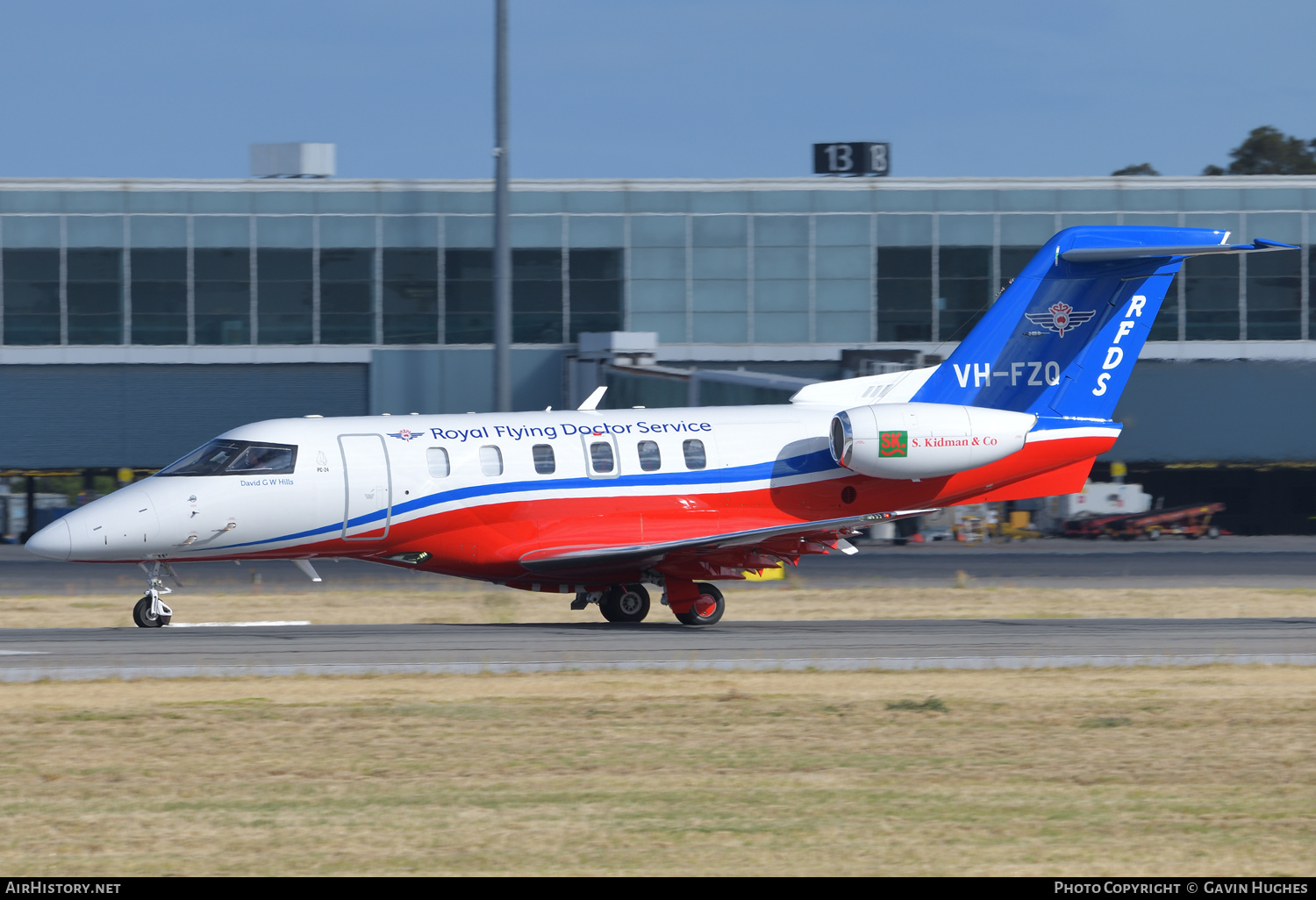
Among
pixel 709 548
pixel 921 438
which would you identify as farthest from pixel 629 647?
pixel 921 438

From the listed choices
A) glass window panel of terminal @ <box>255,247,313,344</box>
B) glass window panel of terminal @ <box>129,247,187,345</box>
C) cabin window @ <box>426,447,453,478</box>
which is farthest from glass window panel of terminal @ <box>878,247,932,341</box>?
cabin window @ <box>426,447,453,478</box>

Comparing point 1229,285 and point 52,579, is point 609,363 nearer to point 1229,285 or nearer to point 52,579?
point 52,579

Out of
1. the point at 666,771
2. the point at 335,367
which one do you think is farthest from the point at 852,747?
the point at 335,367

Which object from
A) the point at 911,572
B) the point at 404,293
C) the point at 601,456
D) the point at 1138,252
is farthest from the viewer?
the point at 404,293

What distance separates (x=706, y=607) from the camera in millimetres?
21875

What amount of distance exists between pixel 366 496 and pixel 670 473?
4.33 meters

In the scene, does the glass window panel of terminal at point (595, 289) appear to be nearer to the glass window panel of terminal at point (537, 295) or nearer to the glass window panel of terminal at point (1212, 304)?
the glass window panel of terminal at point (537, 295)

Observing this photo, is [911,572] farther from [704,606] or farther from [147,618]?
[147,618]

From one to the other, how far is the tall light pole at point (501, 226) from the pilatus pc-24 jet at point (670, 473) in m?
6.95

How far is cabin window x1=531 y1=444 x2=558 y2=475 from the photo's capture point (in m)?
21.9

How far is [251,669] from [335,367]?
123 feet

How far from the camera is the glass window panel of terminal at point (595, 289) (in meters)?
53.3

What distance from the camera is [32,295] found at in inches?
2058

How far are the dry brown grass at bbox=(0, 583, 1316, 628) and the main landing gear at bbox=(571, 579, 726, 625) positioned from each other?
5.15 ft
